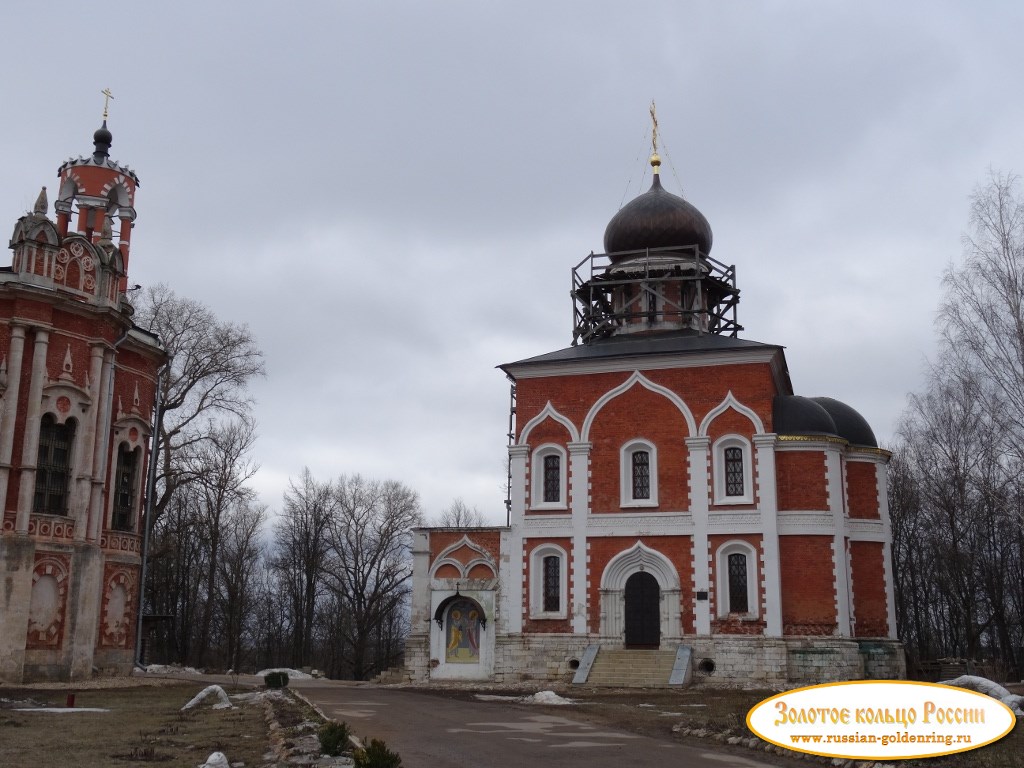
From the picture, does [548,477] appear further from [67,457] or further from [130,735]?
[130,735]

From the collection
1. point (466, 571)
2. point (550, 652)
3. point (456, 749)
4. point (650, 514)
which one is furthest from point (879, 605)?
point (456, 749)

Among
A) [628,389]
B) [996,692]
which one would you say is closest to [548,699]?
[996,692]

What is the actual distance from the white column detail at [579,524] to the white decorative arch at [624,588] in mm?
599

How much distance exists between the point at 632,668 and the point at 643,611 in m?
1.96

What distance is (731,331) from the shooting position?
32969 millimetres

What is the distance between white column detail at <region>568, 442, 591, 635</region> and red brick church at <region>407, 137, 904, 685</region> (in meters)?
0.04

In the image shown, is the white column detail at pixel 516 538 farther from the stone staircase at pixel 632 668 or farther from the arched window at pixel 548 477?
the stone staircase at pixel 632 668

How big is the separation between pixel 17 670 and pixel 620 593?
1489 cm

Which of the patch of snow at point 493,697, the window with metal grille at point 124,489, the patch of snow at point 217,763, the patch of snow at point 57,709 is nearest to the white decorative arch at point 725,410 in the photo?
the patch of snow at point 493,697

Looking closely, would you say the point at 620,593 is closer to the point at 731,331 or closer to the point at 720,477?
the point at 720,477

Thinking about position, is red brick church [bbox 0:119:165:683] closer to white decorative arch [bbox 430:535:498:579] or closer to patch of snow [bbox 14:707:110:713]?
patch of snow [bbox 14:707:110:713]

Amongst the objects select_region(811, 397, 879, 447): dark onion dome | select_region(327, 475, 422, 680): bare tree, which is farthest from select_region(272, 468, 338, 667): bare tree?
select_region(811, 397, 879, 447): dark onion dome

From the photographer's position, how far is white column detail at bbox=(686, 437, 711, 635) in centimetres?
2653

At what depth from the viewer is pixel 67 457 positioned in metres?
23.4
